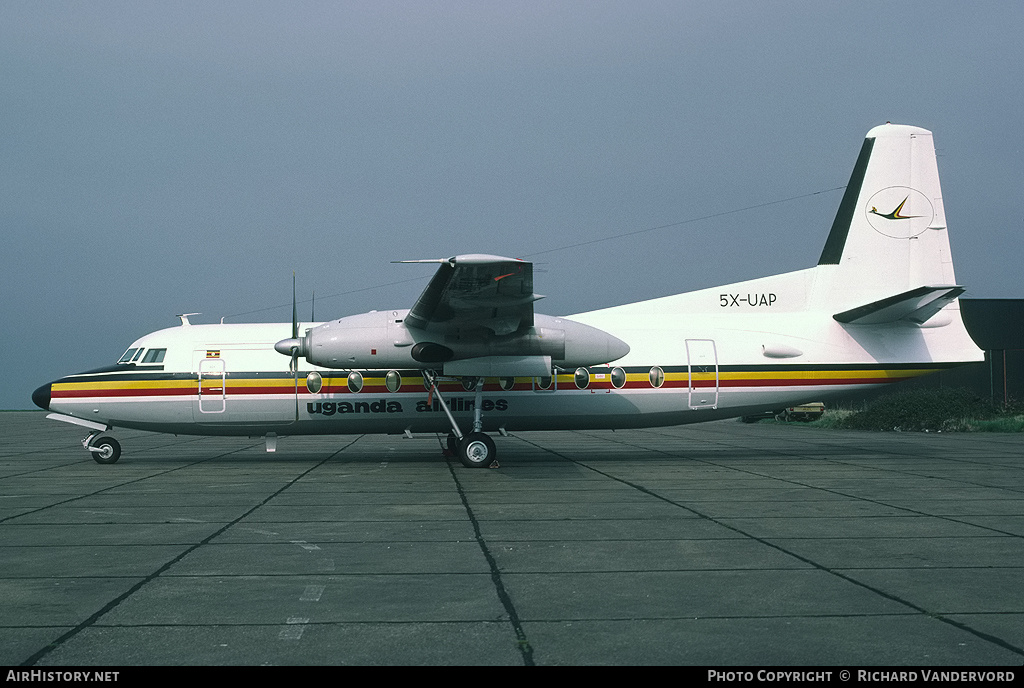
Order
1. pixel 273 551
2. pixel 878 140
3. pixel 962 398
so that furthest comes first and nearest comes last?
1. pixel 962 398
2. pixel 878 140
3. pixel 273 551

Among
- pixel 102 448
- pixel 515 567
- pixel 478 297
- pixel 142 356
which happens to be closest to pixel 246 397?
pixel 142 356

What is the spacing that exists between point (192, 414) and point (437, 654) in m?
14.4

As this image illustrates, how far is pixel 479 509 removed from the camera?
11.7 metres

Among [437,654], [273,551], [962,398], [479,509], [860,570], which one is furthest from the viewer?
[962,398]

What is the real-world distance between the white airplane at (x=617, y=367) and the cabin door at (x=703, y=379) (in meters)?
0.03

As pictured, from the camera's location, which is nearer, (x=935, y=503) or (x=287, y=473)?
(x=935, y=503)

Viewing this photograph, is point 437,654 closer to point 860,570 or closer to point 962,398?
point 860,570

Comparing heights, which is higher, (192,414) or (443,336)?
(443,336)

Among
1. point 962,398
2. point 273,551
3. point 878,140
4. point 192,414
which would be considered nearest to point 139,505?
point 273,551

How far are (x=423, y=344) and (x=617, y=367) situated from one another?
15.3ft

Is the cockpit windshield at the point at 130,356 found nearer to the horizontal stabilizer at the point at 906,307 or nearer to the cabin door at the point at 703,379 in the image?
the cabin door at the point at 703,379

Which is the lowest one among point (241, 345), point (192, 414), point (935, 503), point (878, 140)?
point (935, 503)

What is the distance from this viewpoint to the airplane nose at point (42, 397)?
18.3 metres

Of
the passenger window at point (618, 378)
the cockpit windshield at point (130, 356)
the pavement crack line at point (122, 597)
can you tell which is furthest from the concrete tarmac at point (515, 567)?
the cockpit windshield at point (130, 356)
